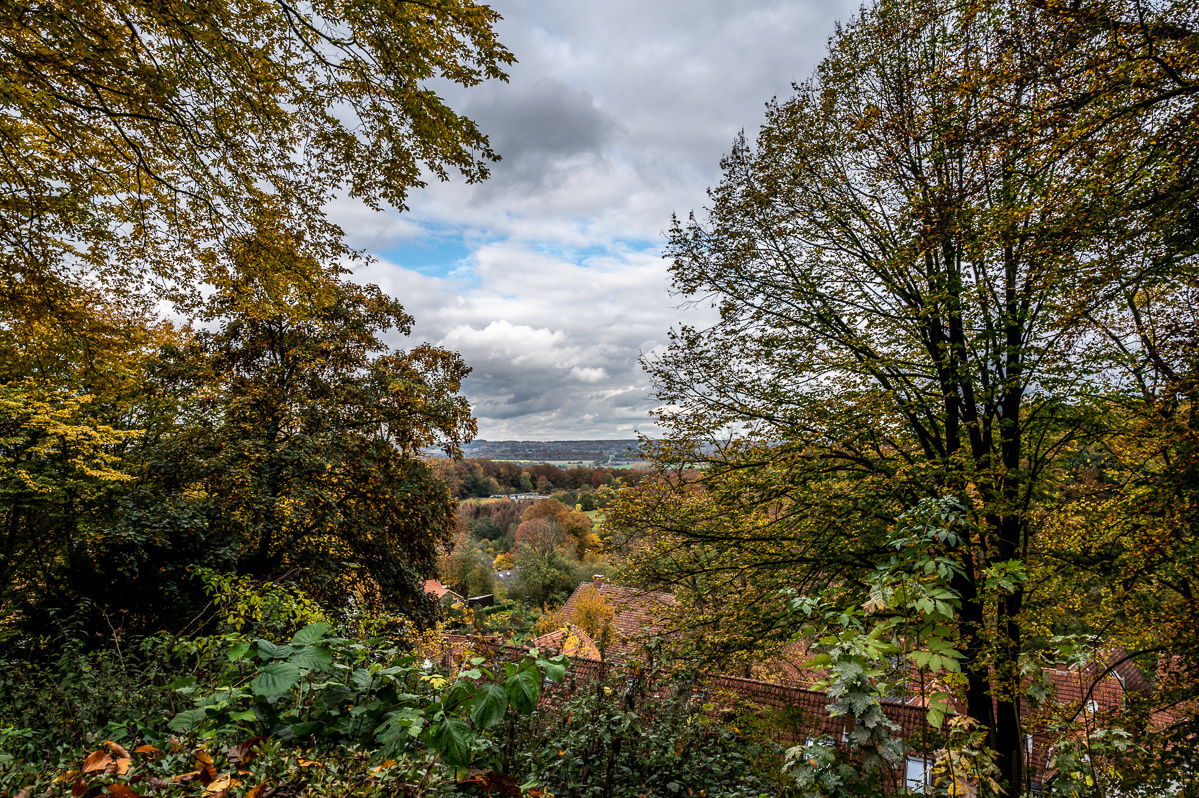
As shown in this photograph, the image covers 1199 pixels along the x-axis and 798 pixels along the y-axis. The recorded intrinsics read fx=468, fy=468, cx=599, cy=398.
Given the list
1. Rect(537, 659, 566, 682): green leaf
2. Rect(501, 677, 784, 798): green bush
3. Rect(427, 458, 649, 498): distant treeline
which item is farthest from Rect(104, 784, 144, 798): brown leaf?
Rect(427, 458, 649, 498): distant treeline

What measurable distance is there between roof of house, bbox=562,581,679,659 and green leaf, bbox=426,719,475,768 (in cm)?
238

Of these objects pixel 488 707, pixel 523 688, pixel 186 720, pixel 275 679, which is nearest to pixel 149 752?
pixel 186 720

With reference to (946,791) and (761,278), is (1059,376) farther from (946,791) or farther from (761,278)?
(946,791)

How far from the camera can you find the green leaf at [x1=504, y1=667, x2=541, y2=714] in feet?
5.39

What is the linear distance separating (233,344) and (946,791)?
12449mm

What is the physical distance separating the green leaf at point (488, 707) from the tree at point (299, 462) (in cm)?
727

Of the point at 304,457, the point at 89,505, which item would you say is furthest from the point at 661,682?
the point at 89,505

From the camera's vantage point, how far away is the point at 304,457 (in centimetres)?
773

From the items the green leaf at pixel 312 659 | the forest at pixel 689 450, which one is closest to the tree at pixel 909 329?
the forest at pixel 689 450

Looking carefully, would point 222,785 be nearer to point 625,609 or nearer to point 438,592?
point 625,609

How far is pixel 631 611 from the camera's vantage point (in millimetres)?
10555

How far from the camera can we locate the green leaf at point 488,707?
1.56 meters

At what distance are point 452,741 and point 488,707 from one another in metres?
0.14

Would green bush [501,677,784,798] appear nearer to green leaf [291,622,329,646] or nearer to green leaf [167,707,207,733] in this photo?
green leaf [291,622,329,646]
